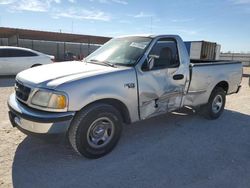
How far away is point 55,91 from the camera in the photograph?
11.2 feet

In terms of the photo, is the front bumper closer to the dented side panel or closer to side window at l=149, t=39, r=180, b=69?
the dented side panel

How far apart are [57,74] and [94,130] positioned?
3.27ft

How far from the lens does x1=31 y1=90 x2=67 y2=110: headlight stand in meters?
3.41

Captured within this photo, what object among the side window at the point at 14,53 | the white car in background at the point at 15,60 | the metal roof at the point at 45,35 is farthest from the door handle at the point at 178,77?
the metal roof at the point at 45,35

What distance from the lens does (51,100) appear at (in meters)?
3.43

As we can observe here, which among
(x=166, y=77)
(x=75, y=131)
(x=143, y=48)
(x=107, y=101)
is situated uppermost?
(x=143, y=48)

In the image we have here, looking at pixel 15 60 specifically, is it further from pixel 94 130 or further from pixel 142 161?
pixel 142 161

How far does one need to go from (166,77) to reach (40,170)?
2617 mm

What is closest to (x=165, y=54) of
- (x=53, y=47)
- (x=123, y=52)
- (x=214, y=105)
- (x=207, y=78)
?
(x=123, y=52)

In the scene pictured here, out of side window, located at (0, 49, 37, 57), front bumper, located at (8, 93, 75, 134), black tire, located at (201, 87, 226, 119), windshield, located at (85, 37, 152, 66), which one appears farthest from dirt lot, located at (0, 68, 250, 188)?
side window, located at (0, 49, 37, 57)

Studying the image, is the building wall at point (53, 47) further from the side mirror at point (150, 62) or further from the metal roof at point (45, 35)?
the side mirror at point (150, 62)

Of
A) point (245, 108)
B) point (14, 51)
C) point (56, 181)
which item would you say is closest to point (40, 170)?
point (56, 181)

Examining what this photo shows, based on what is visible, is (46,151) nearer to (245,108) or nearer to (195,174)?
(195,174)

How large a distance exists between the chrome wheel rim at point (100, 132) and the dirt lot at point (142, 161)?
25 cm
